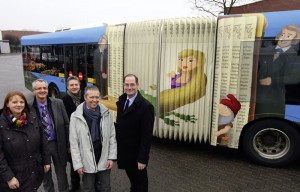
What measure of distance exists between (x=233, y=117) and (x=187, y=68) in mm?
1177

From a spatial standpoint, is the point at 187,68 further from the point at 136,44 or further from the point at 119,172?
the point at 119,172

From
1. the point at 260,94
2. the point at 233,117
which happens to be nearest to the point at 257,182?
the point at 233,117

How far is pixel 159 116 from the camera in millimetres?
5328

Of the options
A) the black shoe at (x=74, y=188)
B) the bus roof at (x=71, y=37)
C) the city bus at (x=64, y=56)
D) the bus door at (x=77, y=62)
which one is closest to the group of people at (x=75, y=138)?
the black shoe at (x=74, y=188)

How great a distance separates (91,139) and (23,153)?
0.66 metres

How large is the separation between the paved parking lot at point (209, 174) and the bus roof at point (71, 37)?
3.35m

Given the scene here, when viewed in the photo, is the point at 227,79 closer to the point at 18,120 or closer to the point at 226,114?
the point at 226,114

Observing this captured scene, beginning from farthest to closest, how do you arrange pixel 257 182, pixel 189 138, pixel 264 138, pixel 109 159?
pixel 189 138 → pixel 264 138 → pixel 257 182 → pixel 109 159

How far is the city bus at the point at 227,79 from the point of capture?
430cm

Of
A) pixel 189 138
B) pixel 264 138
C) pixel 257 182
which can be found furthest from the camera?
pixel 189 138

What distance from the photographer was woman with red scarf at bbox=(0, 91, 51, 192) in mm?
2516

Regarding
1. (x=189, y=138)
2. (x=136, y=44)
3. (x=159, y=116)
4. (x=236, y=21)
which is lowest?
(x=189, y=138)

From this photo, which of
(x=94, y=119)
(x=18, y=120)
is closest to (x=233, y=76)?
(x=94, y=119)

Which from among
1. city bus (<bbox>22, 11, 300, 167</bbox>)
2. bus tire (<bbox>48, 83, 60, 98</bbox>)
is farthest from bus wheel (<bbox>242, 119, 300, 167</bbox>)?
bus tire (<bbox>48, 83, 60, 98</bbox>)
